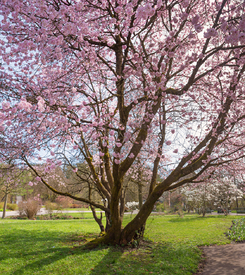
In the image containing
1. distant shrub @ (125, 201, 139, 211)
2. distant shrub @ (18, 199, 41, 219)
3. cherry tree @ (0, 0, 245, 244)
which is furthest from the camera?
distant shrub @ (125, 201, 139, 211)

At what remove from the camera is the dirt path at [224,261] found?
501 cm

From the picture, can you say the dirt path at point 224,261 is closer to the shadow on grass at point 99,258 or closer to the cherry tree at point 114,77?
the shadow on grass at point 99,258

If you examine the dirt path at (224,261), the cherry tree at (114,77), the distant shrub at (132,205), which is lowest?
the dirt path at (224,261)

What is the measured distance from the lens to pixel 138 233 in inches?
279

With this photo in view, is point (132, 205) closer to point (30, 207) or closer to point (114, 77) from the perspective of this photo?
point (30, 207)

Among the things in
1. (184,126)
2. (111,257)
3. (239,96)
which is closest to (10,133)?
(111,257)

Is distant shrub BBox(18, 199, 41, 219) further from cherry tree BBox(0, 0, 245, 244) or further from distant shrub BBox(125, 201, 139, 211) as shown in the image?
cherry tree BBox(0, 0, 245, 244)

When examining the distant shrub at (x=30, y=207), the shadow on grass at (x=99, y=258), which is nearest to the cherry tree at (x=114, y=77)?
the shadow on grass at (x=99, y=258)

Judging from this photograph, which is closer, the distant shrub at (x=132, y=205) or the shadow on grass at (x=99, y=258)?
the shadow on grass at (x=99, y=258)

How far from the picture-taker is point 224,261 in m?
5.74

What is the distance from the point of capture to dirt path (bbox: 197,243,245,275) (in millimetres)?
5005

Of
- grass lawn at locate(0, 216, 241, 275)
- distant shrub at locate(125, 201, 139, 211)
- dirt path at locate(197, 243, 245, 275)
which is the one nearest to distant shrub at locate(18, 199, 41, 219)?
distant shrub at locate(125, 201, 139, 211)

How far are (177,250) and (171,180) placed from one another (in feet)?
7.84

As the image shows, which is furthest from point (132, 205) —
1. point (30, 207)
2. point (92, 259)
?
point (92, 259)
